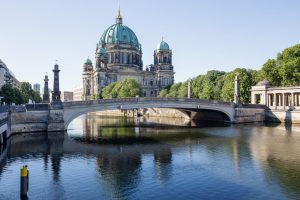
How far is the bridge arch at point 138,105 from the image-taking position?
2106 inches

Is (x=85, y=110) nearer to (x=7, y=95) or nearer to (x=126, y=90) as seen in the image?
(x=7, y=95)

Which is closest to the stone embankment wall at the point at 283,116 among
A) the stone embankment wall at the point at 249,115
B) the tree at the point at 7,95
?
the stone embankment wall at the point at 249,115

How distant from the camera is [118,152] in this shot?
36938mm

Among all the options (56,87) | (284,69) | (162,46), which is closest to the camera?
(56,87)

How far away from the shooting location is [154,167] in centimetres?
2972

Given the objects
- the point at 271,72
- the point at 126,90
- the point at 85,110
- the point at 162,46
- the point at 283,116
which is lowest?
the point at 283,116

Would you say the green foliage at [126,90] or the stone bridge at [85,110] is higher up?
the green foliage at [126,90]

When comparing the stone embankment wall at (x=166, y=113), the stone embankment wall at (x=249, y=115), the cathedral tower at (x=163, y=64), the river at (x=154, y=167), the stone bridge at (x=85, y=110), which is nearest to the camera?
the river at (x=154, y=167)

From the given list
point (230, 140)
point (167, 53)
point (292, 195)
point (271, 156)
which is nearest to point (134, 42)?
point (167, 53)

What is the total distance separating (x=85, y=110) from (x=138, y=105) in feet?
30.3

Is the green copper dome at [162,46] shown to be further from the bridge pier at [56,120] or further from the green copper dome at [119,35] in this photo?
the bridge pier at [56,120]

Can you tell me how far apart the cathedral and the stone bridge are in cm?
8222

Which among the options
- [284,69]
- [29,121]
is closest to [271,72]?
[284,69]

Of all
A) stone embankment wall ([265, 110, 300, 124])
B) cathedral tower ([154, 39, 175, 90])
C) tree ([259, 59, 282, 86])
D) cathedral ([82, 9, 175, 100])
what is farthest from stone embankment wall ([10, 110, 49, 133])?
cathedral tower ([154, 39, 175, 90])
